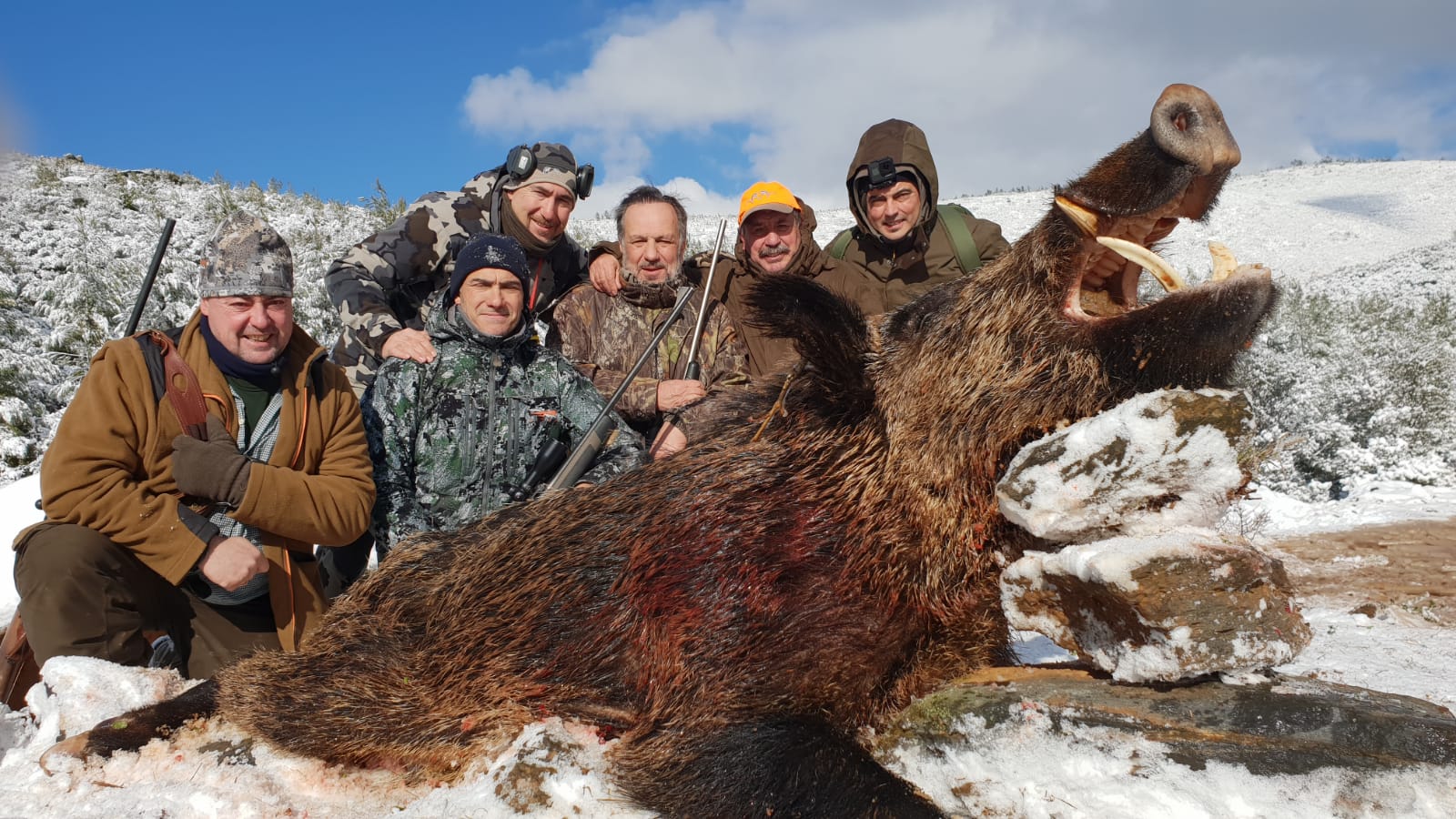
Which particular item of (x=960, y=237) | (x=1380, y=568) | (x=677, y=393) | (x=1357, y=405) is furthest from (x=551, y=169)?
(x=1357, y=405)

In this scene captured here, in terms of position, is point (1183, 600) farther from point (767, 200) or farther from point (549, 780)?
point (767, 200)

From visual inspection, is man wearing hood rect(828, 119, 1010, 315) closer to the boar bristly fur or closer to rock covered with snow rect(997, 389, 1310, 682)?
the boar bristly fur

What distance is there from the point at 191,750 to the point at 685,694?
172 centimetres

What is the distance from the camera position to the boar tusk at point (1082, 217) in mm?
2240

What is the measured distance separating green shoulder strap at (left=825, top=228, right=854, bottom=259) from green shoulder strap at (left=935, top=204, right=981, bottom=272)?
617 mm

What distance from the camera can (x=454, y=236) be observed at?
5309 mm

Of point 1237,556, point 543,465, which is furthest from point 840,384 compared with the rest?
point 543,465

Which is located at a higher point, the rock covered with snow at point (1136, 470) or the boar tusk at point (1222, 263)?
the boar tusk at point (1222, 263)

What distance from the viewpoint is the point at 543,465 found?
406cm

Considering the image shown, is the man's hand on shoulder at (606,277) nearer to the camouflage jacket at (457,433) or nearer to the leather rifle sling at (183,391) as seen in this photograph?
the camouflage jacket at (457,433)

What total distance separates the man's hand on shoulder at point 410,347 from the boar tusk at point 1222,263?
328 cm

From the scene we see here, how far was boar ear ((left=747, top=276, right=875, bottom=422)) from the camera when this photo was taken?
2.48 metres

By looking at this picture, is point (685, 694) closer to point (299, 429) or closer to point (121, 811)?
point (121, 811)

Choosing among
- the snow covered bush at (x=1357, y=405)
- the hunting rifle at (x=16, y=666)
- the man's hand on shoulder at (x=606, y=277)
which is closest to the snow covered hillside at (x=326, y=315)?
the snow covered bush at (x=1357, y=405)
